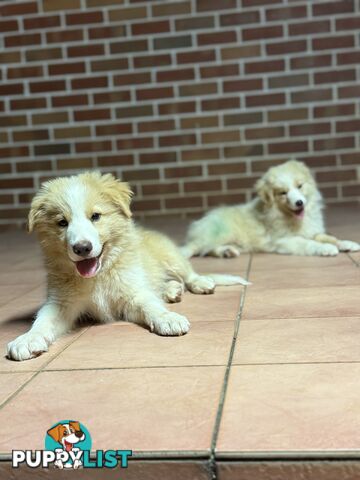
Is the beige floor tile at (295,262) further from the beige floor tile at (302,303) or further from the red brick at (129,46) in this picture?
the red brick at (129,46)

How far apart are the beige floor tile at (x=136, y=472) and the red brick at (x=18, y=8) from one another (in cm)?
539

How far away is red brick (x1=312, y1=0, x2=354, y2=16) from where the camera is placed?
5.44m

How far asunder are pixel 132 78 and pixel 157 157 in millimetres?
838

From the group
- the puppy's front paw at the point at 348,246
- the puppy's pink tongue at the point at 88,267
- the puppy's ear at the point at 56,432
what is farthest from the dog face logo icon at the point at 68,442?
the puppy's front paw at the point at 348,246

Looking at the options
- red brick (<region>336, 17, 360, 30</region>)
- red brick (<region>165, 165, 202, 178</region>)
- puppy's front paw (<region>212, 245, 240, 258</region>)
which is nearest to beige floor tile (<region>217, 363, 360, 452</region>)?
puppy's front paw (<region>212, 245, 240, 258</region>)

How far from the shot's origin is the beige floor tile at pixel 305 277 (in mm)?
2729

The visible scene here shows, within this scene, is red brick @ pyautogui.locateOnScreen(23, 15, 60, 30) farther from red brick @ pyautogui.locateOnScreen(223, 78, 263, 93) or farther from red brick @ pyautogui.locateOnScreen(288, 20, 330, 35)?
red brick @ pyautogui.locateOnScreen(288, 20, 330, 35)

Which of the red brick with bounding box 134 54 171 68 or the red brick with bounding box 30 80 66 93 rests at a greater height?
the red brick with bounding box 134 54 171 68

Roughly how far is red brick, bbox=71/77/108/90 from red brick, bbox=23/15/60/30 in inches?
23.2

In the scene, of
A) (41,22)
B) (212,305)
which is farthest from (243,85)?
(212,305)

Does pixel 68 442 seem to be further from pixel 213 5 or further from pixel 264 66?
pixel 213 5

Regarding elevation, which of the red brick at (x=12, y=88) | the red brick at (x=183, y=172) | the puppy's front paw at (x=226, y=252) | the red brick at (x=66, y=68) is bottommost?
the puppy's front paw at (x=226, y=252)

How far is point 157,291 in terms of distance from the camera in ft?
8.35

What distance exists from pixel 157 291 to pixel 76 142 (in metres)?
3.66
